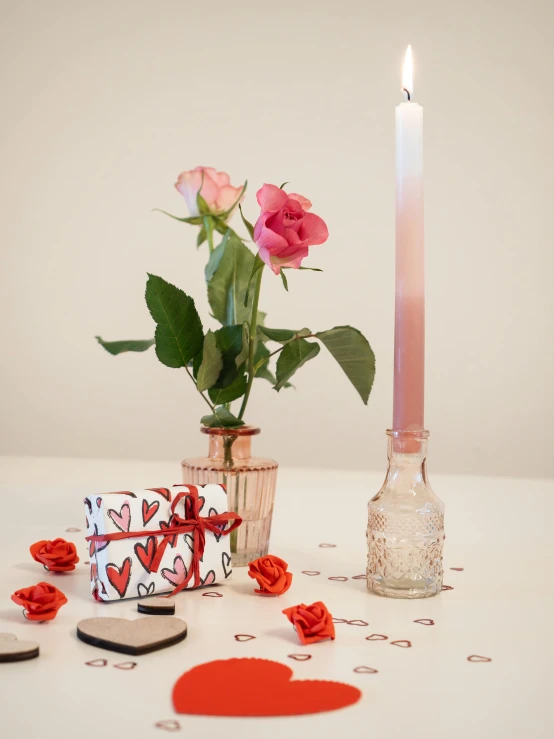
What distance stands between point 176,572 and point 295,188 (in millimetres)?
1349

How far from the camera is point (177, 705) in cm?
40

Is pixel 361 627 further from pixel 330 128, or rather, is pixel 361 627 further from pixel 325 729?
pixel 330 128

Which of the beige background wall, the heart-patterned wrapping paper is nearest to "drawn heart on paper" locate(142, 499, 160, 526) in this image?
the heart-patterned wrapping paper

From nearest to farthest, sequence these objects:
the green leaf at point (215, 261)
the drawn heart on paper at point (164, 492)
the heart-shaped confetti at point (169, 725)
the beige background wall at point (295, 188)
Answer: the heart-shaped confetti at point (169, 725) → the drawn heart on paper at point (164, 492) → the green leaf at point (215, 261) → the beige background wall at point (295, 188)

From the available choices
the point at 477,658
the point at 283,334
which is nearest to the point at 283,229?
the point at 283,334

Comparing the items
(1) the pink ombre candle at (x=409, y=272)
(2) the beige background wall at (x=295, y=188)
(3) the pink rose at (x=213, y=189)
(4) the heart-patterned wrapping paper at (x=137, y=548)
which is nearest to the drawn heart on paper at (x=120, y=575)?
(4) the heart-patterned wrapping paper at (x=137, y=548)

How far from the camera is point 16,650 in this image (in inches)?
18.0

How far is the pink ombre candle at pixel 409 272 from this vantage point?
60 cm

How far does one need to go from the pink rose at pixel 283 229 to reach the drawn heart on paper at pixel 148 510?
18cm

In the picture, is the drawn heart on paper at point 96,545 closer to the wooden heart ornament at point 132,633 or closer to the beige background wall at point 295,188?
the wooden heart ornament at point 132,633

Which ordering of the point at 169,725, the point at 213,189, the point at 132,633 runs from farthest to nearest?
the point at 213,189 < the point at 132,633 < the point at 169,725

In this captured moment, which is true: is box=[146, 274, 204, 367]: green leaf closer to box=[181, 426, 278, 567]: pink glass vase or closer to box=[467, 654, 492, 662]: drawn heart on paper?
box=[181, 426, 278, 567]: pink glass vase

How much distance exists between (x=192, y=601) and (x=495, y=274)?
1.41 metres

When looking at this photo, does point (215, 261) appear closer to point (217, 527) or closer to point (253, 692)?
point (217, 527)
